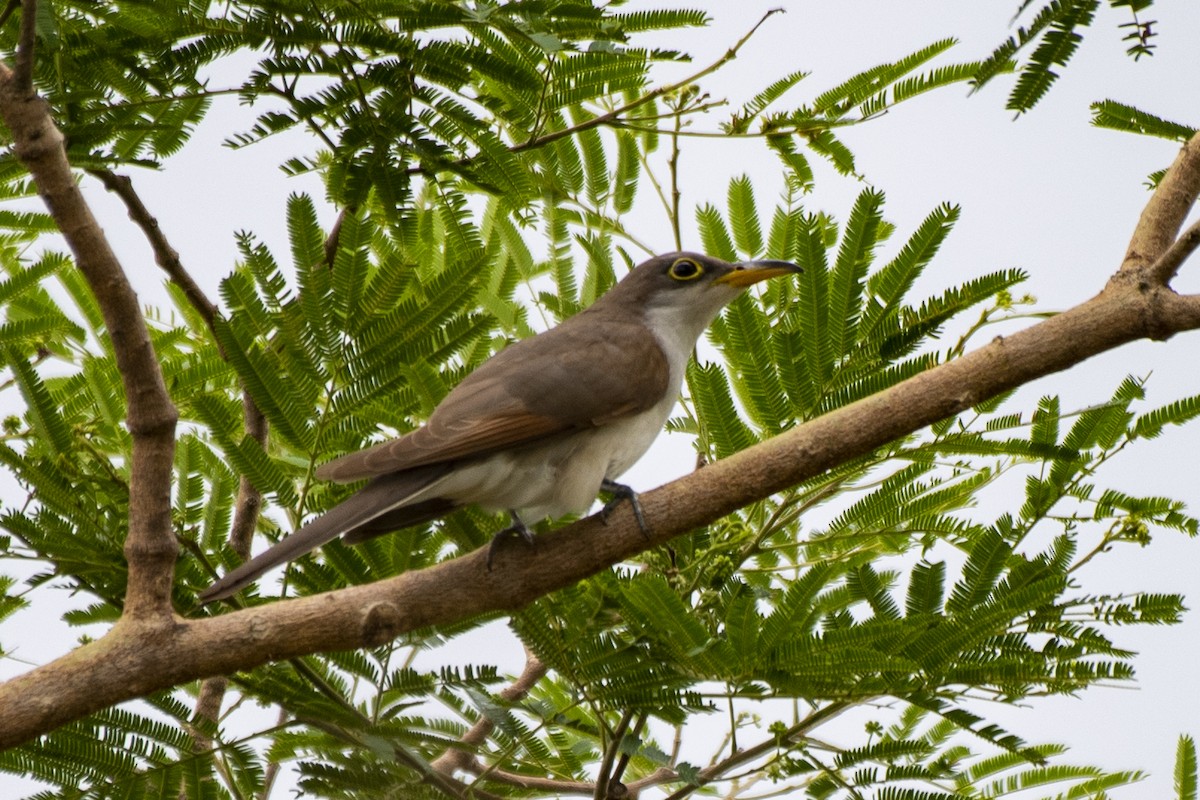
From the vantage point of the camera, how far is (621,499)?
4180mm

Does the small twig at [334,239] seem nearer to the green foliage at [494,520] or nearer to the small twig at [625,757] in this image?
the green foliage at [494,520]

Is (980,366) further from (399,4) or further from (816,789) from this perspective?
(399,4)

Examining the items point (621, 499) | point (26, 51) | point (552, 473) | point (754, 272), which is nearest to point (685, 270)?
point (754, 272)

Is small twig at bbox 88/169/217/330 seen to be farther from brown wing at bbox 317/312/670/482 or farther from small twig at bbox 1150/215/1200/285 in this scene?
small twig at bbox 1150/215/1200/285

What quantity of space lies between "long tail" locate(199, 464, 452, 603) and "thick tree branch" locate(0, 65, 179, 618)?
0.17 metres

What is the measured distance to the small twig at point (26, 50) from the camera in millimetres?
3207

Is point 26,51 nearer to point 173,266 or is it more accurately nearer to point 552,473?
point 173,266

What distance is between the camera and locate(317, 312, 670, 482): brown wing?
418 cm

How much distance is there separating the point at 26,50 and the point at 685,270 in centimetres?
283

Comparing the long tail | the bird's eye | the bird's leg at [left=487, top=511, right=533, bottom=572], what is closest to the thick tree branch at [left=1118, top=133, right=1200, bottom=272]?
the bird's eye

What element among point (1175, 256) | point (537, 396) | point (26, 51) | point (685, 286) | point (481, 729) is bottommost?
point (481, 729)

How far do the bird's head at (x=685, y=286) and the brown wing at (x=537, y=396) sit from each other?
0.90 feet

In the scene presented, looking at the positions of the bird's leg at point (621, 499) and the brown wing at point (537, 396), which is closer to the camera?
the bird's leg at point (621, 499)

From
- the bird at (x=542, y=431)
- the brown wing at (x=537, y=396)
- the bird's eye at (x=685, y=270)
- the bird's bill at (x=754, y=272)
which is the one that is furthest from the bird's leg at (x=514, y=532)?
the bird's eye at (x=685, y=270)
